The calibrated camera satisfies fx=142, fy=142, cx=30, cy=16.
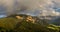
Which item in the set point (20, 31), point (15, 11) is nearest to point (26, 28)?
point (20, 31)

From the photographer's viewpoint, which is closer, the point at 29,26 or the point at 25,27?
the point at 29,26

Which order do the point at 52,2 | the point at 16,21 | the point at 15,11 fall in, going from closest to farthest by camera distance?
1. the point at 52,2
2. the point at 15,11
3. the point at 16,21

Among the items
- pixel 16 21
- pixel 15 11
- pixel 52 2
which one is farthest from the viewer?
pixel 16 21

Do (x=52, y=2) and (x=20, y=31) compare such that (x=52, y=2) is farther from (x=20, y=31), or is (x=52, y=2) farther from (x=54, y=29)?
(x=20, y=31)

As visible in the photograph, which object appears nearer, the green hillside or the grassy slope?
the green hillside

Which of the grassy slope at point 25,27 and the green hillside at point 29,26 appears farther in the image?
the grassy slope at point 25,27

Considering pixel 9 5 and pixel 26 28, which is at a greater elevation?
pixel 9 5

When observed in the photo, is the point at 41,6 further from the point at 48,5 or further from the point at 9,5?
the point at 9,5

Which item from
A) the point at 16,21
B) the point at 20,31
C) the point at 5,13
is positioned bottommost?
the point at 20,31

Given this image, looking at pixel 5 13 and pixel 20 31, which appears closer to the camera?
pixel 5 13
